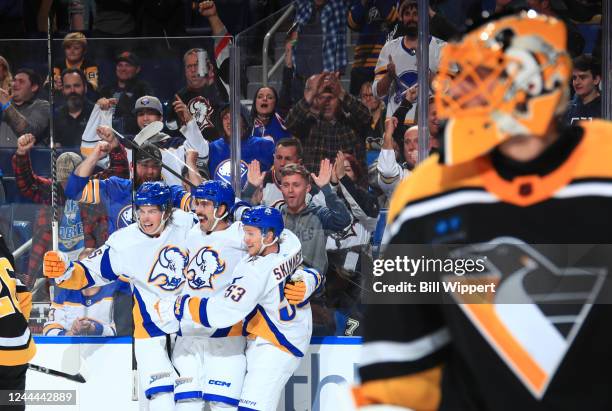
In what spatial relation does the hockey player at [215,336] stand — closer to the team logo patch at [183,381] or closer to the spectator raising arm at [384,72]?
the team logo patch at [183,381]

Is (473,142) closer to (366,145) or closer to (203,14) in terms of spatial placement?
(366,145)

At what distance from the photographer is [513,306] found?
5.76 feet

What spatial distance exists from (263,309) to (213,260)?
0.31 meters

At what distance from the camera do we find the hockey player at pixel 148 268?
16.2 ft

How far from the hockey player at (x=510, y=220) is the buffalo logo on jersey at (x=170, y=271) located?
330 cm

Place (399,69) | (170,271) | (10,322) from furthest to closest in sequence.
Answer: (170,271) < (399,69) < (10,322)

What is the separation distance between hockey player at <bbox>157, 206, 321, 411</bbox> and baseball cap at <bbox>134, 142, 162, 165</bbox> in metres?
0.76

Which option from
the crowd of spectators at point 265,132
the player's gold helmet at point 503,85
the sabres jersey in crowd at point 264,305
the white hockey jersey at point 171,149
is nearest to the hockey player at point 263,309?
the sabres jersey in crowd at point 264,305

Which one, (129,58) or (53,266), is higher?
(129,58)

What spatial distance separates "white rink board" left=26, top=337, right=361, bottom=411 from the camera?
5.04m

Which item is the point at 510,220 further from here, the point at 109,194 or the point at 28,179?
the point at 28,179

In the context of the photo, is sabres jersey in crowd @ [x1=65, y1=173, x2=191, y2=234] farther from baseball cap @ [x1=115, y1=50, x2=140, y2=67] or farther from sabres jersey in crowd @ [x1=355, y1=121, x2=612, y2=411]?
sabres jersey in crowd @ [x1=355, y1=121, x2=612, y2=411]

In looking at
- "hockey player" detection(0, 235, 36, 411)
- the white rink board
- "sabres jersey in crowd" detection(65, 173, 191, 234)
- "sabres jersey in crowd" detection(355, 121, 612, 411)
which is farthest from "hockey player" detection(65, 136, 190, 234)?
"sabres jersey in crowd" detection(355, 121, 612, 411)

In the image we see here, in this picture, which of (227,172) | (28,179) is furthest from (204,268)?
Result: (28,179)
